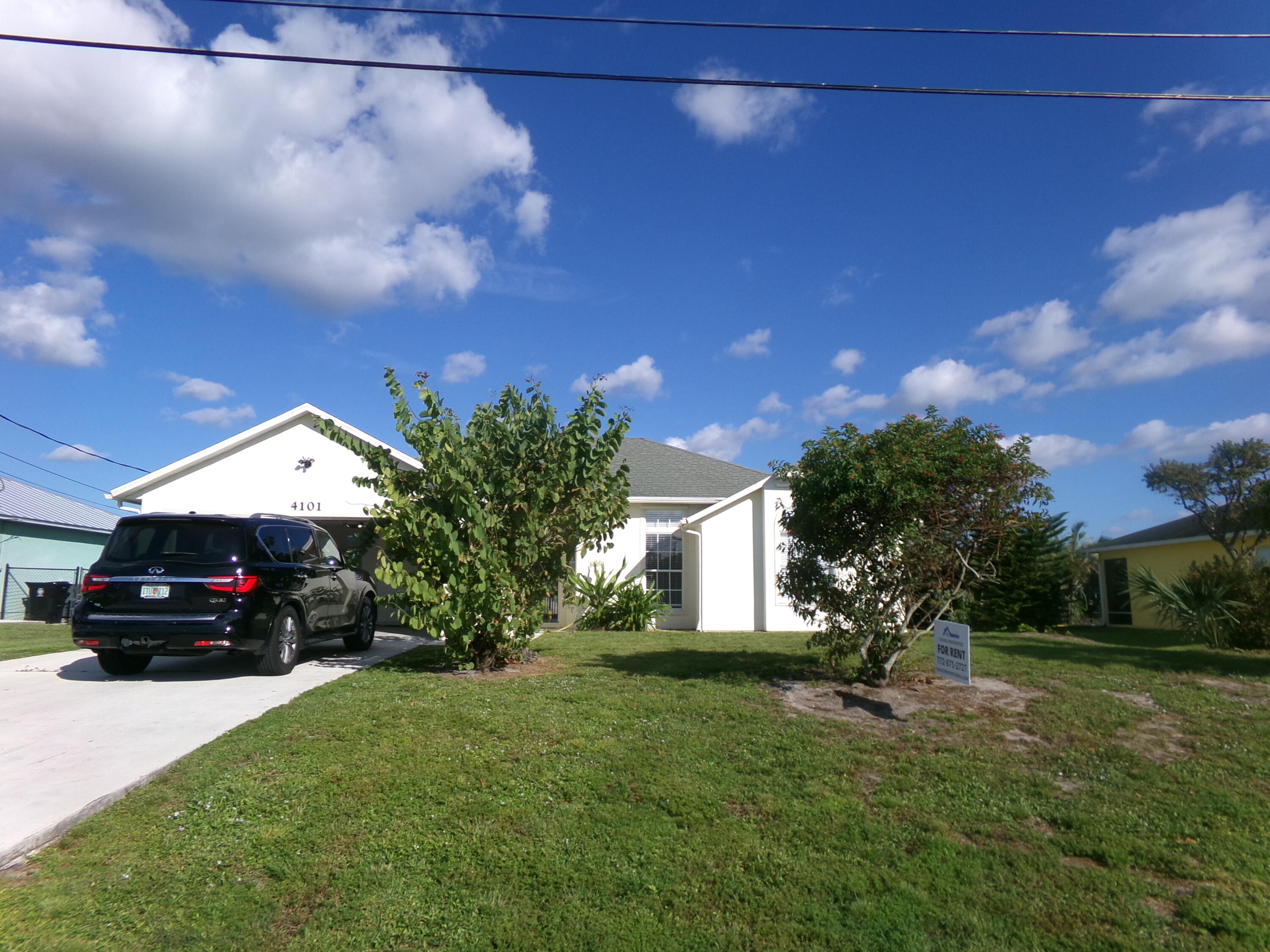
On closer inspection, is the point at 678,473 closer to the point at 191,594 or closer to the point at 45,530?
the point at 191,594

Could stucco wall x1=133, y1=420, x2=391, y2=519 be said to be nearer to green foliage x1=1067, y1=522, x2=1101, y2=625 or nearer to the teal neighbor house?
the teal neighbor house

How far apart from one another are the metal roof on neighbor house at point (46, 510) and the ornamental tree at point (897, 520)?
21.4 m

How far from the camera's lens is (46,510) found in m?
Answer: 25.3

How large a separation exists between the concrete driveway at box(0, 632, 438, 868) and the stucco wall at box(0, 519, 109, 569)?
14.6 metres

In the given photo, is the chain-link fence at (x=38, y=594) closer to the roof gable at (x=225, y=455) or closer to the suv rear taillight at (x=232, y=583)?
the roof gable at (x=225, y=455)

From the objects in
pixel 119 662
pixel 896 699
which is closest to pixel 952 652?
pixel 896 699

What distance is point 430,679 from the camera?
29.6ft

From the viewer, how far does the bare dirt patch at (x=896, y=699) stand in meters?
7.35

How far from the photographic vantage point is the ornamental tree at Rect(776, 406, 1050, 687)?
7.93 metres

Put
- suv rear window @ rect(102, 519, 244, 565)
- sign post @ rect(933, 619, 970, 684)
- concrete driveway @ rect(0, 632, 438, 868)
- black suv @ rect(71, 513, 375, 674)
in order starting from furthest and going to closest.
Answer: suv rear window @ rect(102, 519, 244, 565), black suv @ rect(71, 513, 375, 674), sign post @ rect(933, 619, 970, 684), concrete driveway @ rect(0, 632, 438, 868)

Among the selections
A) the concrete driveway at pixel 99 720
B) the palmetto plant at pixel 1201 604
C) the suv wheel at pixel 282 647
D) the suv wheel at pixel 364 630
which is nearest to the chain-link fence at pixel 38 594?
the suv wheel at pixel 364 630

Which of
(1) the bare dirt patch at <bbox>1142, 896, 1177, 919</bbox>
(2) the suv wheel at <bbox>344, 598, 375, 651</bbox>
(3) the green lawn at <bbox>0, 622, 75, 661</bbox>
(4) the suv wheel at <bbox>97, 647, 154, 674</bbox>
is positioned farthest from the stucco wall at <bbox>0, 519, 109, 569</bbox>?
(1) the bare dirt patch at <bbox>1142, 896, 1177, 919</bbox>

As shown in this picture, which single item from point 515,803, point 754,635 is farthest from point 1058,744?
point 754,635

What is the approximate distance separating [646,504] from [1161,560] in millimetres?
13380
